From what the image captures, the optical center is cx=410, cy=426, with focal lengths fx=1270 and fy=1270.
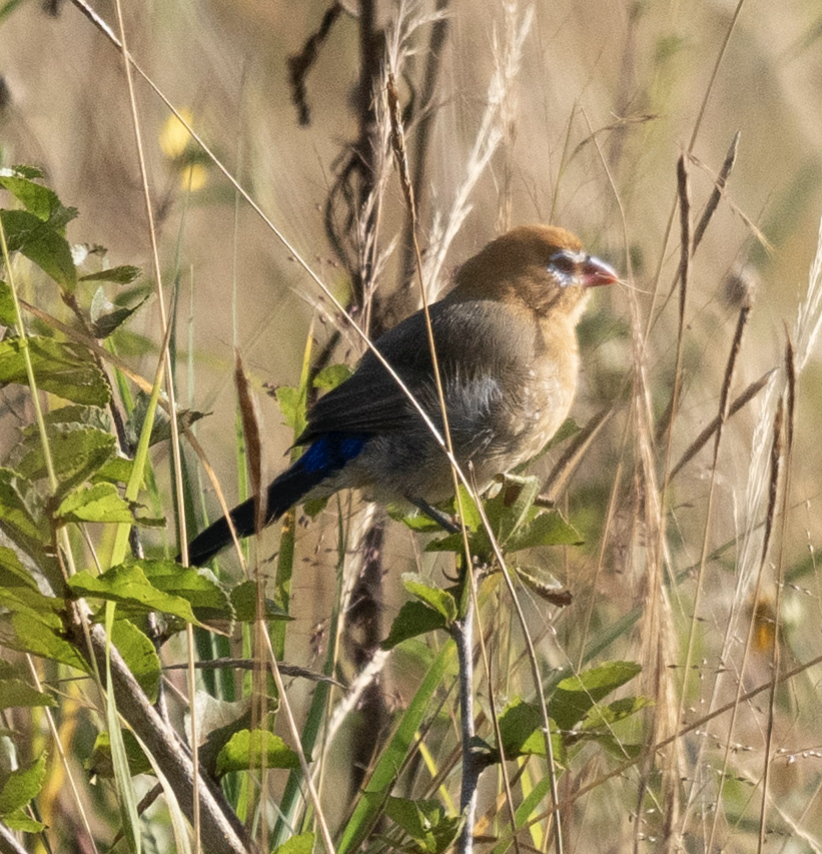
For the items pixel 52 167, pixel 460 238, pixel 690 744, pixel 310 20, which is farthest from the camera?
pixel 310 20

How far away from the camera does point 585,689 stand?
1406 millimetres

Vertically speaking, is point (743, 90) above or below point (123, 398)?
below

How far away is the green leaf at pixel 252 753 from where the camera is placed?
130 cm

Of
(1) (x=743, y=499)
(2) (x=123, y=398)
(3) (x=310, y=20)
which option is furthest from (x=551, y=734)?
(3) (x=310, y=20)

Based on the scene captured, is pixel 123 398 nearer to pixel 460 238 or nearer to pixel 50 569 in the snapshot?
pixel 50 569

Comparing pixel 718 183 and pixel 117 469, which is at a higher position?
pixel 117 469

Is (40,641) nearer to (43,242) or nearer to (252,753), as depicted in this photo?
(252,753)

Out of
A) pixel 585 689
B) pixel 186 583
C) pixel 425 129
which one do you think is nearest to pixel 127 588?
pixel 186 583

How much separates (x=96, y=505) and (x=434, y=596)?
43 centimetres

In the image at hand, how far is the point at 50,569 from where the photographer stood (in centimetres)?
113

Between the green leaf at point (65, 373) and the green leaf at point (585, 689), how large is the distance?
61 cm

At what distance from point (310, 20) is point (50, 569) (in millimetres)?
2505

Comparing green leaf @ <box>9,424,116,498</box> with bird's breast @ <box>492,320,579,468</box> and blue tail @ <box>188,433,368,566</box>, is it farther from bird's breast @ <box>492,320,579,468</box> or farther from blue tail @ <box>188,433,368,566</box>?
bird's breast @ <box>492,320,579,468</box>

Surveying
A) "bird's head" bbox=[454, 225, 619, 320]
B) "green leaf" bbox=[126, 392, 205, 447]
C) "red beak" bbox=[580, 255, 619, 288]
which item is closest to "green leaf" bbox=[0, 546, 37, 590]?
"green leaf" bbox=[126, 392, 205, 447]
